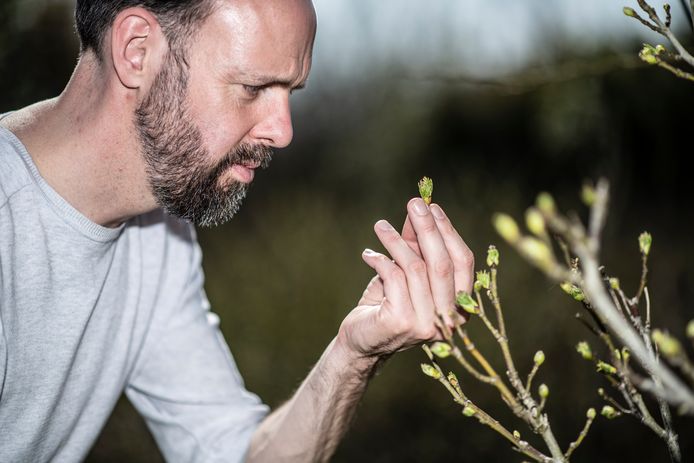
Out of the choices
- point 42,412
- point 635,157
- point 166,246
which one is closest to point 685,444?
point 635,157

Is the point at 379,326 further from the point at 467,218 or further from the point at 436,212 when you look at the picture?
the point at 467,218

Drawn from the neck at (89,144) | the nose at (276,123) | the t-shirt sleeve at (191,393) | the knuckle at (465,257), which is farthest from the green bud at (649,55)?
the t-shirt sleeve at (191,393)

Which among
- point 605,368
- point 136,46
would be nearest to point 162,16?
point 136,46

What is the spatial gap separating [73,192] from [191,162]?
0.24 m

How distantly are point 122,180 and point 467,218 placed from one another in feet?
10.7

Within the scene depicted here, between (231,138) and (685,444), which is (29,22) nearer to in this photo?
(231,138)

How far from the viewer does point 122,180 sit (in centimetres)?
140

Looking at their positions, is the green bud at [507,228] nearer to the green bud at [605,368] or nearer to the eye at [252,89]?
the green bud at [605,368]

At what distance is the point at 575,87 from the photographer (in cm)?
434

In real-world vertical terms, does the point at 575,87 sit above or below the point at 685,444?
above

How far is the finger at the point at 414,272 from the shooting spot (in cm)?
106

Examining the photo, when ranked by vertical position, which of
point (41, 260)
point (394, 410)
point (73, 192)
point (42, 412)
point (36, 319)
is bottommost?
point (394, 410)

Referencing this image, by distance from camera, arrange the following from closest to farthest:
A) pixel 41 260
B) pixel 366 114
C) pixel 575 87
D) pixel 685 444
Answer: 1. pixel 41 260
2. pixel 685 444
3. pixel 575 87
4. pixel 366 114

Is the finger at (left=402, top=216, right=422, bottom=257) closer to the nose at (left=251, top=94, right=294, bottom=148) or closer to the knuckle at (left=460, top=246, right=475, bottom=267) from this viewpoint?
the knuckle at (left=460, top=246, right=475, bottom=267)
